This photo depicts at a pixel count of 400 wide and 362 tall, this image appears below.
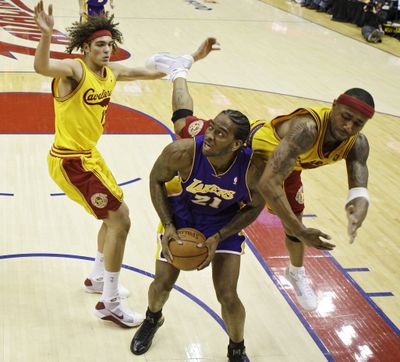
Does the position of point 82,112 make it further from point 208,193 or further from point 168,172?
point 208,193

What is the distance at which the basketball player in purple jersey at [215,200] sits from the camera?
4.13 metres

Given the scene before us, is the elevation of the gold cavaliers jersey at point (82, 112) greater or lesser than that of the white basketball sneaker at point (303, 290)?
greater

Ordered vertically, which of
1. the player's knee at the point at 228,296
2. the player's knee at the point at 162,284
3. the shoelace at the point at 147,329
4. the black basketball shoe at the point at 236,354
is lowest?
the shoelace at the point at 147,329

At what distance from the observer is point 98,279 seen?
5.39 m

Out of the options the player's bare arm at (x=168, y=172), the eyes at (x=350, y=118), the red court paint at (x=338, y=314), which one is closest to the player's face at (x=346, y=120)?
the eyes at (x=350, y=118)

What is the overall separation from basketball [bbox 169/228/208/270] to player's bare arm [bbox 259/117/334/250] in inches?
23.2

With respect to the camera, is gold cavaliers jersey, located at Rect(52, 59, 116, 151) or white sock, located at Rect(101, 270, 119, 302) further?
white sock, located at Rect(101, 270, 119, 302)

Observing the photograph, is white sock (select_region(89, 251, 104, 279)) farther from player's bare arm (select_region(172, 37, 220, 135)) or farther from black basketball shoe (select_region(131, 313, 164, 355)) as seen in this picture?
player's bare arm (select_region(172, 37, 220, 135))

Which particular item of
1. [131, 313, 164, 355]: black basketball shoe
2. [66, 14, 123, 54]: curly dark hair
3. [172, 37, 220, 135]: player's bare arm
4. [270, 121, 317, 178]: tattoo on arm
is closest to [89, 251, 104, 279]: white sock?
[131, 313, 164, 355]: black basketball shoe

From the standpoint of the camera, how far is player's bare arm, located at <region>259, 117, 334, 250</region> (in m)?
3.95

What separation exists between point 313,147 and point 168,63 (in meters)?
1.84

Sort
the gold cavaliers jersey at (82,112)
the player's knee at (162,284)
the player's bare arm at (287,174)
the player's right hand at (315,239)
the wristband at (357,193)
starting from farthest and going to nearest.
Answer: the gold cavaliers jersey at (82,112) < the player's knee at (162,284) < the wristband at (357,193) < the player's bare arm at (287,174) < the player's right hand at (315,239)

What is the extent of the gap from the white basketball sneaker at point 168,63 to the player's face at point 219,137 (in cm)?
160

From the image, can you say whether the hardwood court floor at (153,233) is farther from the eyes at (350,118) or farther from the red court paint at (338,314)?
the eyes at (350,118)
